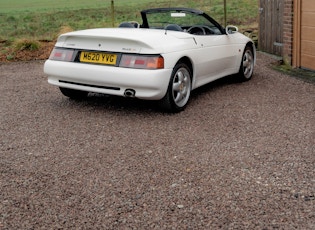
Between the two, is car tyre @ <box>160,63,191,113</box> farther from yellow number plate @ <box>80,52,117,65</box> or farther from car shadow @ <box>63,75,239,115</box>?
yellow number plate @ <box>80,52,117,65</box>

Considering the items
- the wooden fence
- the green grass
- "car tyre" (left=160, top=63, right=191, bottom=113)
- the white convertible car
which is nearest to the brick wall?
the wooden fence

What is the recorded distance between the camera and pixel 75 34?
6.76 meters

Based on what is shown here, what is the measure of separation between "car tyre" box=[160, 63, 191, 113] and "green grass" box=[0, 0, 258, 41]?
1625 cm

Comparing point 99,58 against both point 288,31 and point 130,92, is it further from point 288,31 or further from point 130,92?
point 288,31

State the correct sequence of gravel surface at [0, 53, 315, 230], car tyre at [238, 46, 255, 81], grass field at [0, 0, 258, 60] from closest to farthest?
gravel surface at [0, 53, 315, 230], car tyre at [238, 46, 255, 81], grass field at [0, 0, 258, 60]

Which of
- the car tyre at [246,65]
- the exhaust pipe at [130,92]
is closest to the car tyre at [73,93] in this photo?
the exhaust pipe at [130,92]

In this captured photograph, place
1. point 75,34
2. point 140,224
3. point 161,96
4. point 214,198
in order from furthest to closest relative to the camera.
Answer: point 75,34, point 161,96, point 214,198, point 140,224

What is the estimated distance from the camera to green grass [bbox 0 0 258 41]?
2466 centimetres

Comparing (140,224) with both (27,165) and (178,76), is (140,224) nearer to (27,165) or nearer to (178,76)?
(27,165)

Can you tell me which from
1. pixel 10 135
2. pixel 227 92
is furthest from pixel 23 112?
pixel 227 92

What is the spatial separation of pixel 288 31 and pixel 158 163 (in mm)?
6659

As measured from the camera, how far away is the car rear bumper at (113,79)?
6176 millimetres

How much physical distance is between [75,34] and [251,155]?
3.04 meters

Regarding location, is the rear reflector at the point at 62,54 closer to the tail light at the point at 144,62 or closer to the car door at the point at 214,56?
the tail light at the point at 144,62
